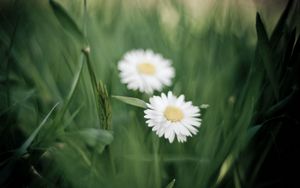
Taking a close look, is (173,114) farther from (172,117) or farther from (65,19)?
(65,19)

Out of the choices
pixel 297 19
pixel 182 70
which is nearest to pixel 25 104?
pixel 182 70

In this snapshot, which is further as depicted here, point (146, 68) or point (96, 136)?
point (146, 68)

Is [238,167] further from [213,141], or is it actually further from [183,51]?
[183,51]

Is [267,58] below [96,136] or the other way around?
the other way around

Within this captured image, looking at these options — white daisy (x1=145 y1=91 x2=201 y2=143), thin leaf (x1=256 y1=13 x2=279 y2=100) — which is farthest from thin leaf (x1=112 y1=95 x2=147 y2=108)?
thin leaf (x1=256 y1=13 x2=279 y2=100)

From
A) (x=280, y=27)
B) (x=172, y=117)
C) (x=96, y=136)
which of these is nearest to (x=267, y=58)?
(x=280, y=27)

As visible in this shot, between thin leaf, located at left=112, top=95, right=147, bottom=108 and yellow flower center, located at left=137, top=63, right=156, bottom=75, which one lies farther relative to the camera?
yellow flower center, located at left=137, top=63, right=156, bottom=75

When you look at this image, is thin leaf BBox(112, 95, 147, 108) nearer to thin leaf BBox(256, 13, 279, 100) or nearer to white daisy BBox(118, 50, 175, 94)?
white daisy BBox(118, 50, 175, 94)
